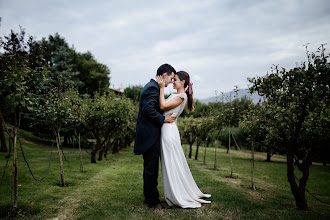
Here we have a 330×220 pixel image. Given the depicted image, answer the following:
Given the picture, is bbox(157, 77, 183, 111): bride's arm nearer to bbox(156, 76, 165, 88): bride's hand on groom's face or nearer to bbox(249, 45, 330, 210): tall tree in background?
bbox(156, 76, 165, 88): bride's hand on groom's face

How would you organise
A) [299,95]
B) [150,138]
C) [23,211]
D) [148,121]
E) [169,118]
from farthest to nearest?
[169,118] < [148,121] < [150,138] < [23,211] < [299,95]

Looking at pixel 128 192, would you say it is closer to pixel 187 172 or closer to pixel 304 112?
pixel 187 172

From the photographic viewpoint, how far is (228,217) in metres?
4.73

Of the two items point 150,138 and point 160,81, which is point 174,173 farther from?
point 160,81

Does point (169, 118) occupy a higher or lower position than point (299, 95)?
lower

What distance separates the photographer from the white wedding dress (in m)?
5.11

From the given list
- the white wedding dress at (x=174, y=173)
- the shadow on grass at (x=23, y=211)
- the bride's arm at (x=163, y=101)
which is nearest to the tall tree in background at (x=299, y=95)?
the bride's arm at (x=163, y=101)

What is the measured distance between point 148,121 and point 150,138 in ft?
1.34

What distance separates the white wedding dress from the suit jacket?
25cm

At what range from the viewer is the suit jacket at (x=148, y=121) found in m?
5.04

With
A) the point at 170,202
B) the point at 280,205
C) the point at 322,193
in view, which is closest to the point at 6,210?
the point at 170,202

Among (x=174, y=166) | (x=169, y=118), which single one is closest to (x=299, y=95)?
(x=169, y=118)

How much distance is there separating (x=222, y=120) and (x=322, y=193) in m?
5.62

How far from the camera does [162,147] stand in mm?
5281
